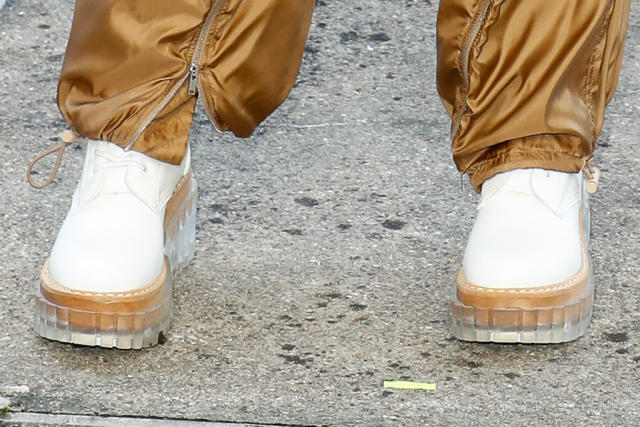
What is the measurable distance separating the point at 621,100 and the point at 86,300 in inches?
56.2

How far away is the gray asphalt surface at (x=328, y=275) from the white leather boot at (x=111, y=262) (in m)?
0.05

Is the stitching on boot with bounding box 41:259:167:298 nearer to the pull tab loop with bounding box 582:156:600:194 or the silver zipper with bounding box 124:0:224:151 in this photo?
the silver zipper with bounding box 124:0:224:151

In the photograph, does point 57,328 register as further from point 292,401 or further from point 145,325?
point 292,401

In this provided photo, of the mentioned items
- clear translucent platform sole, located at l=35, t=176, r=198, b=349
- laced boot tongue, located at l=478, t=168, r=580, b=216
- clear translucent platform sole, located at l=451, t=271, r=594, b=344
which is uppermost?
laced boot tongue, located at l=478, t=168, r=580, b=216

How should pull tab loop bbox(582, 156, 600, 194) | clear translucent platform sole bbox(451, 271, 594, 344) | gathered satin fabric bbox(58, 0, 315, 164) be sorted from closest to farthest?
gathered satin fabric bbox(58, 0, 315, 164) → clear translucent platform sole bbox(451, 271, 594, 344) → pull tab loop bbox(582, 156, 600, 194)

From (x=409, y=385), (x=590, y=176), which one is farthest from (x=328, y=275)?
(x=590, y=176)

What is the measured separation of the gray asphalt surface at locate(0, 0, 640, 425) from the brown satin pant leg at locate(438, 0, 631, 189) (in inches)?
10.9

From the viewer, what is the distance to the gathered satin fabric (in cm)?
161

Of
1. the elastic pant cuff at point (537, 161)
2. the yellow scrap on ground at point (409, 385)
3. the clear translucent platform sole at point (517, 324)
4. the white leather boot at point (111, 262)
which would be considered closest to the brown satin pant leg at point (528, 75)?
the elastic pant cuff at point (537, 161)

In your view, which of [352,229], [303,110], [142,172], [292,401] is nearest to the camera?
[292,401]

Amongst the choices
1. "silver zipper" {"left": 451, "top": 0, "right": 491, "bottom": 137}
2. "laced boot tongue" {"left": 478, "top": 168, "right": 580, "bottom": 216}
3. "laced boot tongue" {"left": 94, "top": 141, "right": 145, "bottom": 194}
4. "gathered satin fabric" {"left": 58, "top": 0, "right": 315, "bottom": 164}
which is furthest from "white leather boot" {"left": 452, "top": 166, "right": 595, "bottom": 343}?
"laced boot tongue" {"left": 94, "top": 141, "right": 145, "bottom": 194}

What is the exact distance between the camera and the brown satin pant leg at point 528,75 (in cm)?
168

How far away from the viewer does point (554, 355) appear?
1743 millimetres

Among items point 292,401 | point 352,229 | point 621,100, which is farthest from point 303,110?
point 292,401
